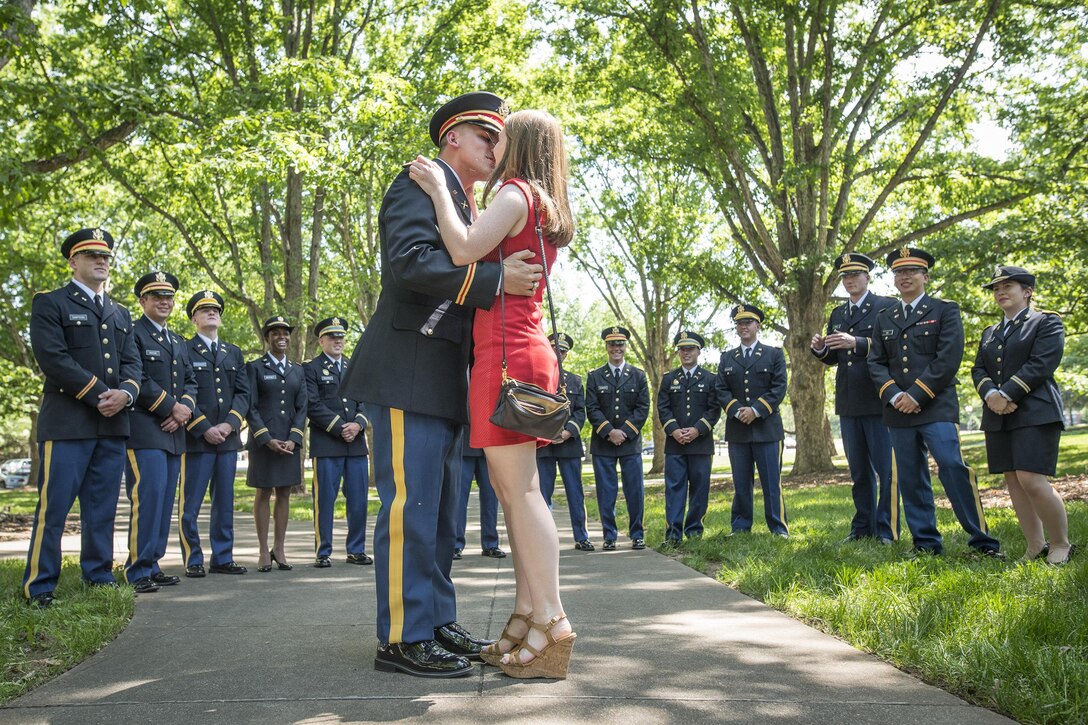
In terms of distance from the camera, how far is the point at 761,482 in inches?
361

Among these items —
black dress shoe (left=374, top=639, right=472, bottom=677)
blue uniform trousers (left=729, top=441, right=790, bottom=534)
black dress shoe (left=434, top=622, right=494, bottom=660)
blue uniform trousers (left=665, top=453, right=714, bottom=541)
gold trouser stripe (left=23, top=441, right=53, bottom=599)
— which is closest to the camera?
black dress shoe (left=374, top=639, right=472, bottom=677)

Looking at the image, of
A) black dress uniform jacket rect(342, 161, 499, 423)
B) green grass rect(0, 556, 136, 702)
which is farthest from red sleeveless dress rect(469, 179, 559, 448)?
green grass rect(0, 556, 136, 702)

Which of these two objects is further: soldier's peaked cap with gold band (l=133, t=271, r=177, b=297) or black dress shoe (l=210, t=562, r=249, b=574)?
black dress shoe (l=210, t=562, r=249, b=574)

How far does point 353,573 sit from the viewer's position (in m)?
7.34

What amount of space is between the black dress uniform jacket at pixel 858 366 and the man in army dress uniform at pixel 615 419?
2240 millimetres

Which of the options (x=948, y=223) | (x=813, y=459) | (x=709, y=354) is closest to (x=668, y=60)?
(x=948, y=223)

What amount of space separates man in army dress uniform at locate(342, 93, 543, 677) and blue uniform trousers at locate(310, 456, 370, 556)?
14.7 feet

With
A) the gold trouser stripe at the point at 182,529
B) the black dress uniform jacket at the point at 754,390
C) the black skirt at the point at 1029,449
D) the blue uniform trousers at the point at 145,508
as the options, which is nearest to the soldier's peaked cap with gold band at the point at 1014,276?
the black skirt at the point at 1029,449

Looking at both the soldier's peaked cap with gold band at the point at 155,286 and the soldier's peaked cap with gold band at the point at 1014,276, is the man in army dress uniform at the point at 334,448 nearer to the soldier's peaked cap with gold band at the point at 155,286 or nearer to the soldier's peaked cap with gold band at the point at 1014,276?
the soldier's peaked cap with gold band at the point at 155,286

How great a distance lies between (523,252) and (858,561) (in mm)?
3847

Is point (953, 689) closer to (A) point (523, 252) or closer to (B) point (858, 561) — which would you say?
(A) point (523, 252)

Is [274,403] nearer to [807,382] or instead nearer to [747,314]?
[747,314]

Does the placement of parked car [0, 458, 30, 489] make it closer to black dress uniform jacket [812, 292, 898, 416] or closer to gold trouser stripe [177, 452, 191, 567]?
gold trouser stripe [177, 452, 191, 567]

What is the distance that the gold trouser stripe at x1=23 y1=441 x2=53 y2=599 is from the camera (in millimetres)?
5461
